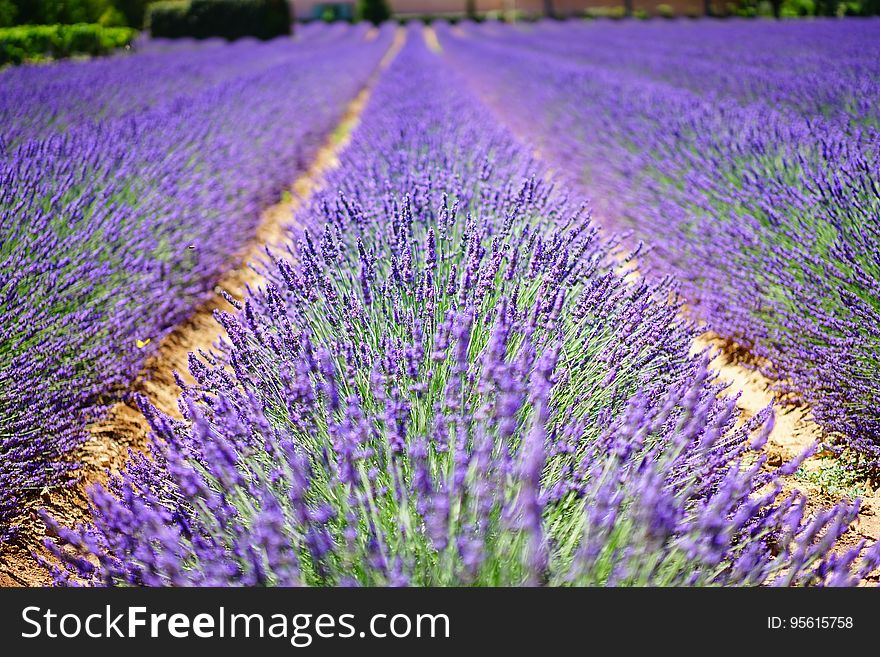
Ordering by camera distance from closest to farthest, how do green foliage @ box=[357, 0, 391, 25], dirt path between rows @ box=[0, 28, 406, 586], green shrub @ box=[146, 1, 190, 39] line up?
dirt path between rows @ box=[0, 28, 406, 586], green shrub @ box=[146, 1, 190, 39], green foliage @ box=[357, 0, 391, 25]

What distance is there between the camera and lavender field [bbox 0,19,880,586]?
119 cm

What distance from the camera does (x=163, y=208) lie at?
329 centimetres

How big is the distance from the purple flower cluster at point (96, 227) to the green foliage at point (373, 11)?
35.4m

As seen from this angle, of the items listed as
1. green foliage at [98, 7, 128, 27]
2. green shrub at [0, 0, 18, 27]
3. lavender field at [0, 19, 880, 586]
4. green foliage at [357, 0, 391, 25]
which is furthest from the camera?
green foliage at [357, 0, 391, 25]

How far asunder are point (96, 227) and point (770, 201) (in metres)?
2.96

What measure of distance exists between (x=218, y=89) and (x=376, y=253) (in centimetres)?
558

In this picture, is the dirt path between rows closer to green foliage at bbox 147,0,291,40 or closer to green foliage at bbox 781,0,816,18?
green foliage at bbox 781,0,816,18

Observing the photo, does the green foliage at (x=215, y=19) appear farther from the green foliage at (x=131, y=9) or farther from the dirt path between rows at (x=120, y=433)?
the dirt path between rows at (x=120, y=433)

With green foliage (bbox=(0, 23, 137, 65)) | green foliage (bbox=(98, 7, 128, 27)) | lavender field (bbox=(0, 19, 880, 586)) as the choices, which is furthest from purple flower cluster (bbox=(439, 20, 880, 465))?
green foliage (bbox=(98, 7, 128, 27))

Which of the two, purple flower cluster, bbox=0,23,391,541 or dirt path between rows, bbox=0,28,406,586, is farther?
purple flower cluster, bbox=0,23,391,541

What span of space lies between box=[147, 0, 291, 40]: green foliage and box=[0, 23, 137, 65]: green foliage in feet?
44.4
